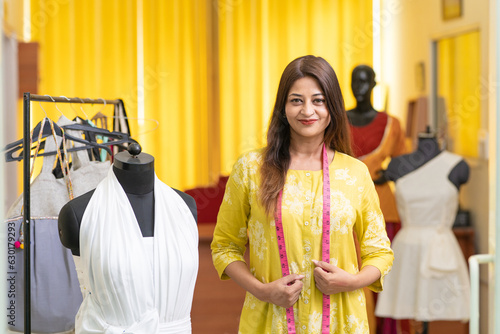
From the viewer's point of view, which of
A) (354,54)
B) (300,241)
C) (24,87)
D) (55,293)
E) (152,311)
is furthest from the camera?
(354,54)

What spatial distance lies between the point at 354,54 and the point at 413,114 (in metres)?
1.00

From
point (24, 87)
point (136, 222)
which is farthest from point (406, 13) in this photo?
point (136, 222)

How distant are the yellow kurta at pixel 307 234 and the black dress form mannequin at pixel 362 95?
1545 millimetres

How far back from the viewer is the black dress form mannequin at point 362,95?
3.29m

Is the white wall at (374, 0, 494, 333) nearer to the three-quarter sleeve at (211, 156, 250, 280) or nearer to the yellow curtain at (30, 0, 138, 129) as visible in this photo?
the three-quarter sleeve at (211, 156, 250, 280)

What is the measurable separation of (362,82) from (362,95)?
67mm

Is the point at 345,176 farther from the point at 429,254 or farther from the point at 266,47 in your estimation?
the point at 266,47

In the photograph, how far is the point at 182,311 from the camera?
1526 millimetres

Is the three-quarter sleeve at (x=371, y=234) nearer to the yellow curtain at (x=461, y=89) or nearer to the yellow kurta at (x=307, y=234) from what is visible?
the yellow kurta at (x=307, y=234)

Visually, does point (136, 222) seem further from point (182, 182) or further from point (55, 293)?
point (182, 182)

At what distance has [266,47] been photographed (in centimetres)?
576

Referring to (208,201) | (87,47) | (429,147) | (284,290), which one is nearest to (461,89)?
(429,147)

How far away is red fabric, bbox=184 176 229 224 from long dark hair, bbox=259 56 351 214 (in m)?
3.15

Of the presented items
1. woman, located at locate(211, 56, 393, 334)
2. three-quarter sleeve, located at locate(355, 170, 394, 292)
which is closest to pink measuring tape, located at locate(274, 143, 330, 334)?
woman, located at locate(211, 56, 393, 334)
